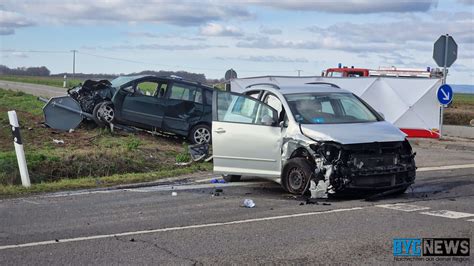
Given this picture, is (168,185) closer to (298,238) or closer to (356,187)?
(356,187)

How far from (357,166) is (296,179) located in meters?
1.06

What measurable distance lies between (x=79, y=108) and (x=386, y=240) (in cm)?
1313

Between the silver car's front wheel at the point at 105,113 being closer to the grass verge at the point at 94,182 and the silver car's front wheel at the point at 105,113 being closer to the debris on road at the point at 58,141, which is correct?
the debris on road at the point at 58,141

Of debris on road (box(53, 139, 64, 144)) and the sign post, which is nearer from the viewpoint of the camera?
debris on road (box(53, 139, 64, 144))

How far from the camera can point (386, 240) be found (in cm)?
726

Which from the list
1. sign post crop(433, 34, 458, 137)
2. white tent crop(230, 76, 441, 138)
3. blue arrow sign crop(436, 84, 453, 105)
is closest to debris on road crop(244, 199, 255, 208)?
Answer: white tent crop(230, 76, 441, 138)

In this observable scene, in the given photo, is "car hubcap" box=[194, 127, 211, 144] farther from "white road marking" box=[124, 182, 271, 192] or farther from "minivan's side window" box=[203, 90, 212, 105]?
"white road marking" box=[124, 182, 271, 192]

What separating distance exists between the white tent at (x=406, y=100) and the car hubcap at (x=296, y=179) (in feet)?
32.4

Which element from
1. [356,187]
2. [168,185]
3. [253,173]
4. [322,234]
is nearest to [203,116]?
[168,185]

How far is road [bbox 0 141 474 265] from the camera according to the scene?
6719 millimetres

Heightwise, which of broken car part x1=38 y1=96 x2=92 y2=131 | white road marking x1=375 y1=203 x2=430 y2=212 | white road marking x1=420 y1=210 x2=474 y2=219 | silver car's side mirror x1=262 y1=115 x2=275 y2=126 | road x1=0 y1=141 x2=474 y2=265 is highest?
silver car's side mirror x1=262 y1=115 x2=275 y2=126

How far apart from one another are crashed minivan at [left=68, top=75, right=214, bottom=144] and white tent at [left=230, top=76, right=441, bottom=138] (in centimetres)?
293

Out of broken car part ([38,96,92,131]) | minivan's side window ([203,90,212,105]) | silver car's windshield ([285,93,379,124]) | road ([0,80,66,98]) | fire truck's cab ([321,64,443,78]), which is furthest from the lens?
road ([0,80,66,98])

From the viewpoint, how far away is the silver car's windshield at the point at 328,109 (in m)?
10.7
